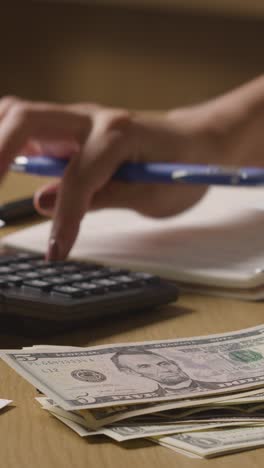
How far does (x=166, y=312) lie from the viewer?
2.39 ft

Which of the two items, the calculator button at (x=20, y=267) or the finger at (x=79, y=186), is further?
the finger at (x=79, y=186)

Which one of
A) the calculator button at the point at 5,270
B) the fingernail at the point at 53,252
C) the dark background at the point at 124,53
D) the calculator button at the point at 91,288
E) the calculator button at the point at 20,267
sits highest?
the dark background at the point at 124,53

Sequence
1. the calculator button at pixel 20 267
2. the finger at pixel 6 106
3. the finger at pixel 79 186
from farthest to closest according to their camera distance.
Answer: the finger at pixel 6 106, the finger at pixel 79 186, the calculator button at pixel 20 267

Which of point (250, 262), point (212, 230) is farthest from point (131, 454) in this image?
point (212, 230)

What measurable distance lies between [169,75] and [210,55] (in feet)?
0.57

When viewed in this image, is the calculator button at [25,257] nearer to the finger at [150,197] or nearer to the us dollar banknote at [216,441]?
the finger at [150,197]

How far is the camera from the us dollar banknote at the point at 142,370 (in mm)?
511

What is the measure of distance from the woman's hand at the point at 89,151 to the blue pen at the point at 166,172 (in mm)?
17

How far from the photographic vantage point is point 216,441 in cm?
48

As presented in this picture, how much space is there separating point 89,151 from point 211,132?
0.95ft

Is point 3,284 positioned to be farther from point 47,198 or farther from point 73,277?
point 47,198

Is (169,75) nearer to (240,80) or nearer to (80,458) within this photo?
(240,80)

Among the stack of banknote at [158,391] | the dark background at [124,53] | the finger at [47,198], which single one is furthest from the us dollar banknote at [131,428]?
the dark background at [124,53]

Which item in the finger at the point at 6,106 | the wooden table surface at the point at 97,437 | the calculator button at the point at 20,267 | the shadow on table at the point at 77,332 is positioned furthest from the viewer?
the finger at the point at 6,106
